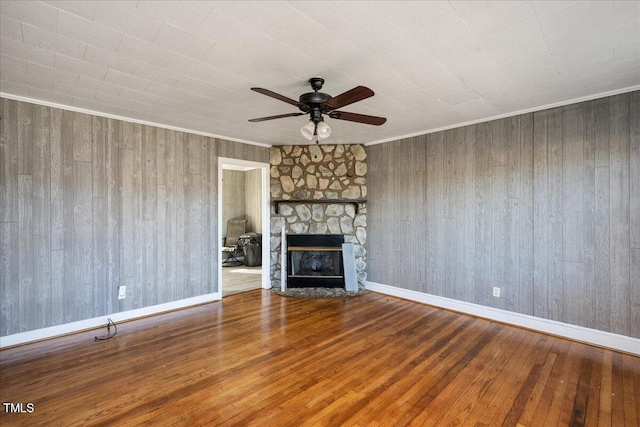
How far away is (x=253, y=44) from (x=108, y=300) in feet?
11.4

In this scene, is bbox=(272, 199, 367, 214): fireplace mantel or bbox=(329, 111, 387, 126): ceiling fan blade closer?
bbox=(329, 111, 387, 126): ceiling fan blade

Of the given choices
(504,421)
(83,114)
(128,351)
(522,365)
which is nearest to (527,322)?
(522,365)

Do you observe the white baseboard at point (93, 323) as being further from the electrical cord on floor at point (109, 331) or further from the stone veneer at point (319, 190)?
the stone veneer at point (319, 190)

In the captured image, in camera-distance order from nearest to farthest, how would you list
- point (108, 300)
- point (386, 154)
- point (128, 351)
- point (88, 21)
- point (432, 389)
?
point (88, 21), point (432, 389), point (128, 351), point (108, 300), point (386, 154)

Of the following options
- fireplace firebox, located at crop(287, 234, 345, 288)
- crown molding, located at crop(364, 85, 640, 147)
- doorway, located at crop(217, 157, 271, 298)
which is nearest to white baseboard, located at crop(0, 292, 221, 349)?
doorway, located at crop(217, 157, 271, 298)

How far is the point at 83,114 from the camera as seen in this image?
3408 millimetres

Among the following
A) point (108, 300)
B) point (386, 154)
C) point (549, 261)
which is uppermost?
point (386, 154)

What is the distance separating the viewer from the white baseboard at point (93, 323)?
3.01 meters

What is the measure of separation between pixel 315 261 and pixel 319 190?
4.30 ft

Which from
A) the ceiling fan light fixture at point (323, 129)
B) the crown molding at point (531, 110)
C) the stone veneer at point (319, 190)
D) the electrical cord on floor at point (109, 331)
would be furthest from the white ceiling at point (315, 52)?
the electrical cord on floor at point (109, 331)

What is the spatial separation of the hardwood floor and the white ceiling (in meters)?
2.56

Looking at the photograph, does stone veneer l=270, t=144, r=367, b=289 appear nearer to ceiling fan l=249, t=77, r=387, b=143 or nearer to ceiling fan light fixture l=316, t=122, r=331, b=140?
ceiling fan l=249, t=77, r=387, b=143

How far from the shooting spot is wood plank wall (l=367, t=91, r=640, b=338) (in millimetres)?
2916

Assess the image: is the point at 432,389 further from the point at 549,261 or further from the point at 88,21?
the point at 88,21
